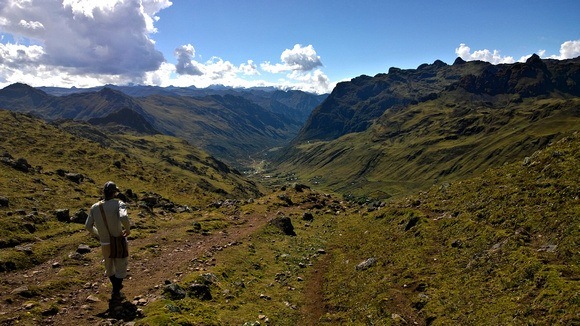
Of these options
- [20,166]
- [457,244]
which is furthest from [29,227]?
[20,166]

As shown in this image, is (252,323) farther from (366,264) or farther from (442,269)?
(366,264)

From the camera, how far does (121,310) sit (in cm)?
1639

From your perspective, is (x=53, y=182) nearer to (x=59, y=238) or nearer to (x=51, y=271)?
(x=59, y=238)

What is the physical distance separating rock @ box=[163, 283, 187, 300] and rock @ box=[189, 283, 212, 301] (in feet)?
2.43

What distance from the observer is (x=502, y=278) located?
745 inches

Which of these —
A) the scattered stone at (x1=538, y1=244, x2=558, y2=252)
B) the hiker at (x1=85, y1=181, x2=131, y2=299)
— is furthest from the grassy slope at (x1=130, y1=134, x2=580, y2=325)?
the hiker at (x1=85, y1=181, x2=131, y2=299)

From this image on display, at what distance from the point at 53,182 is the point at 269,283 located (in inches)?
2165

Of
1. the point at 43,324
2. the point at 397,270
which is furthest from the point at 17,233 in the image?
the point at 397,270

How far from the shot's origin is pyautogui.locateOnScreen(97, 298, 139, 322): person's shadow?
52.2ft

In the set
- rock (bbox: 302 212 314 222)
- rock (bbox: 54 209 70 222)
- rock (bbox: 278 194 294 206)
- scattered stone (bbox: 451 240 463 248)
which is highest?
rock (bbox: 54 209 70 222)

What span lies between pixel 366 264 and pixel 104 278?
19.3 meters

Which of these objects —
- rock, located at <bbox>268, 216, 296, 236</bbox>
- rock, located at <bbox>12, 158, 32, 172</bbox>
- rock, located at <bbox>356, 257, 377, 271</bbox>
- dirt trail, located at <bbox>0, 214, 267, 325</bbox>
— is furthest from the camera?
rock, located at <bbox>12, 158, 32, 172</bbox>

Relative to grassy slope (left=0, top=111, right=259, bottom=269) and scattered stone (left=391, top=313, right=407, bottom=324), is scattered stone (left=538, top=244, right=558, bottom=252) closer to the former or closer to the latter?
scattered stone (left=391, top=313, right=407, bottom=324)

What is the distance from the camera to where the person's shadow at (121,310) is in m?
15.9
